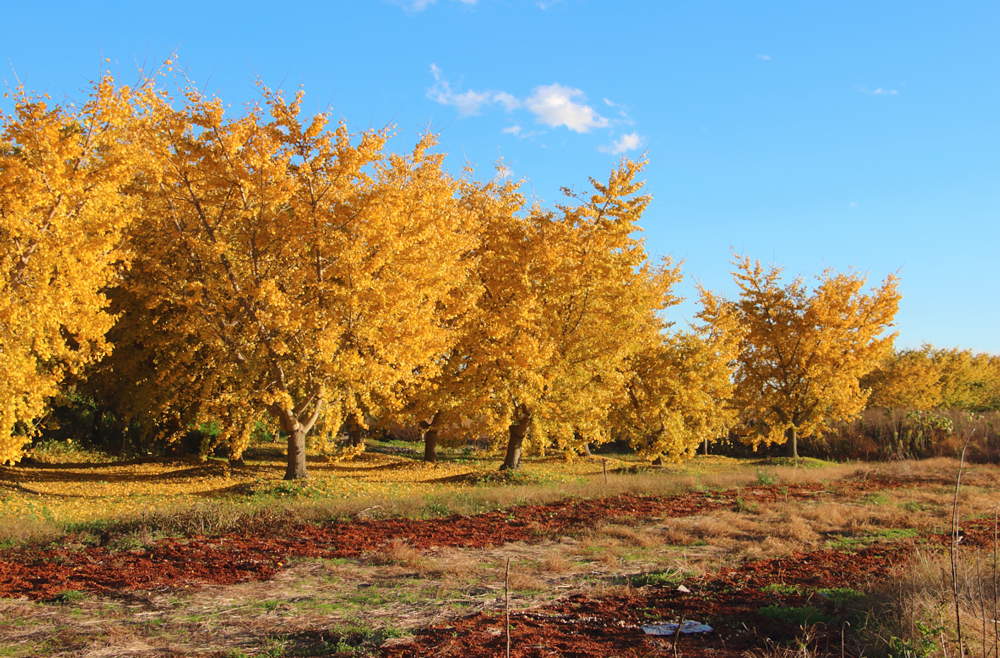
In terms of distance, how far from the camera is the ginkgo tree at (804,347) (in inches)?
1110

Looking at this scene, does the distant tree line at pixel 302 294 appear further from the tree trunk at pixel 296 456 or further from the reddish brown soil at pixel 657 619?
the reddish brown soil at pixel 657 619

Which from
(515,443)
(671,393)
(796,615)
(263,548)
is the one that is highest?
(671,393)

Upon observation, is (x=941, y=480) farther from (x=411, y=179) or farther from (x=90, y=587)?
(x=90, y=587)

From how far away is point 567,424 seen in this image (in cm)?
2103

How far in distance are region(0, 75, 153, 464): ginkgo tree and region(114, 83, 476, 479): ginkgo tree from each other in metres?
1.12

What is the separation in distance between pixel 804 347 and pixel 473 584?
25267 millimetres

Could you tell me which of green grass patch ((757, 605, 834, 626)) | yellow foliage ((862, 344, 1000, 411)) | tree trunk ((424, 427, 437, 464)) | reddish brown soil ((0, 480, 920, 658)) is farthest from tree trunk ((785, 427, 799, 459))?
green grass patch ((757, 605, 834, 626))

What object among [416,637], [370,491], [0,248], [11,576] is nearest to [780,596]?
[416,637]

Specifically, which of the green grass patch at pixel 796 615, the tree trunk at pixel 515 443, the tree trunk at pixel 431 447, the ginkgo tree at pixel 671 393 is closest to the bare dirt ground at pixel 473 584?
the green grass patch at pixel 796 615

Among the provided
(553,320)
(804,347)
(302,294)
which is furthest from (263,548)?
(804,347)

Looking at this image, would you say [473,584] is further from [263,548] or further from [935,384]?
[935,384]

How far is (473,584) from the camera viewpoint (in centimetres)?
727

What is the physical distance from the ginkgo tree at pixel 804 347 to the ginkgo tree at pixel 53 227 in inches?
880

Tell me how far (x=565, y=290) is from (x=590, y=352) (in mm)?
2158
